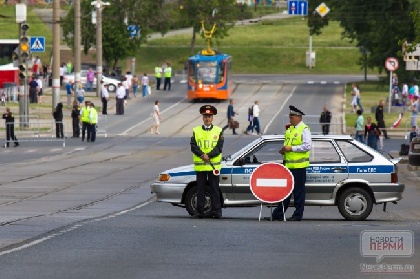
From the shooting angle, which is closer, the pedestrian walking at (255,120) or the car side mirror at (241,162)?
the car side mirror at (241,162)

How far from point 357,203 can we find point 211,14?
→ 8512cm

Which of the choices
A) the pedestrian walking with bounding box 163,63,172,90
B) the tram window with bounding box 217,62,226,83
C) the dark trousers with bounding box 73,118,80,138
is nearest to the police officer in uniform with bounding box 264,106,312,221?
the dark trousers with bounding box 73,118,80,138

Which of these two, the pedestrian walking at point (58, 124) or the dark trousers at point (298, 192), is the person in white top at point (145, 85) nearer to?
the pedestrian walking at point (58, 124)

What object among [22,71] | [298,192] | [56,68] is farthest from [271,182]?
[56,68]

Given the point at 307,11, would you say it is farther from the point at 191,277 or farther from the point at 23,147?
the point at 191,277

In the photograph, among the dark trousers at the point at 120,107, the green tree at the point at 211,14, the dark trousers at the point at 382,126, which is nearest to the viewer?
the dark trousers at the point at 382,126

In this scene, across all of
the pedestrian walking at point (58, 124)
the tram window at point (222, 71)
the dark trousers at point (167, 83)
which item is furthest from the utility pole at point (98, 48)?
the pedestrian walking at point (58, 124)

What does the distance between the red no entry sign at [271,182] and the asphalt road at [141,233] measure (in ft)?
1.47

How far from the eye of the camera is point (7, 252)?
14508 millimetres

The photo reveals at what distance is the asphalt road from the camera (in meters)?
13.2

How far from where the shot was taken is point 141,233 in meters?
17.0

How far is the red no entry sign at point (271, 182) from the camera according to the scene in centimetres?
1927

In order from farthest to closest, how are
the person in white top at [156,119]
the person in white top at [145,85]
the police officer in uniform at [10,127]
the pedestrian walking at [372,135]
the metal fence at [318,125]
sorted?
the person in white top at [145,85], the person in white top at [156,119], the metal fence at [318,125], the police officer in uniform at [10,127], the pedestrian walking at [372,135]

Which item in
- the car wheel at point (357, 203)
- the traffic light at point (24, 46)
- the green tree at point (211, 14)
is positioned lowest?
the car wheel at point (357, 203)
